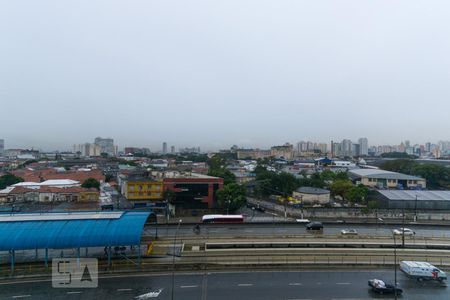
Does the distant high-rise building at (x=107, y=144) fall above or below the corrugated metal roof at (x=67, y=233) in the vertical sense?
above

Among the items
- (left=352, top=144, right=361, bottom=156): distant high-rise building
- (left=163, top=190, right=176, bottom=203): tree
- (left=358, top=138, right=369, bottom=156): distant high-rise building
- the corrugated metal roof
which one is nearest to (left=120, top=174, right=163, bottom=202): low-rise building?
(left=163, top=190, right=176, bottom=203): tree

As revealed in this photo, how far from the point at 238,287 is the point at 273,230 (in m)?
7.34

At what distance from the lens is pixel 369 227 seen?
1884 centimetres

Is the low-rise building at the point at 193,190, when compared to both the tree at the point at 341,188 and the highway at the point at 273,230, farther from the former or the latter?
the tree at the point at 341,188

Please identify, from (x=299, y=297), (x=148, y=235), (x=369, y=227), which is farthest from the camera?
(x=369, y=227)

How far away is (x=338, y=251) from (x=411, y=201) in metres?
15.2

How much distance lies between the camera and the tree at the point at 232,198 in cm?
2412

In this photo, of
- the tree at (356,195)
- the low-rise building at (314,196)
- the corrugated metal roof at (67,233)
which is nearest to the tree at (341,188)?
the tree at (356,195)

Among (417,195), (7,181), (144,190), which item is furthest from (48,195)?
(417,195)

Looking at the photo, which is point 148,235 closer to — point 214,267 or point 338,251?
point 214,267

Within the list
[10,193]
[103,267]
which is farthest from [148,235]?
[10,193]

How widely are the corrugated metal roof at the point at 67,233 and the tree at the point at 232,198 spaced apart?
11.7 meters

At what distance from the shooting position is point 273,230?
1755 centimetres

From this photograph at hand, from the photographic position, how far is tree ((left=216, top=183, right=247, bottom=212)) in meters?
24.1
